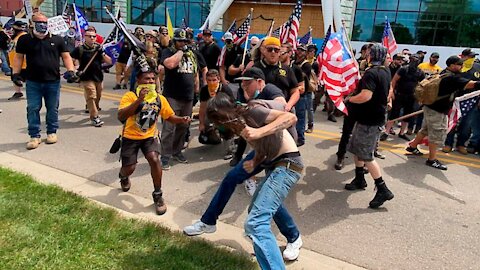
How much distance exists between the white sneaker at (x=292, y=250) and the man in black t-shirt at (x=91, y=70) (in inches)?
214

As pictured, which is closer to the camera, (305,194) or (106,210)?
(106,210)

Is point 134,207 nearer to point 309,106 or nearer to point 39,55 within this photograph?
point 39,55

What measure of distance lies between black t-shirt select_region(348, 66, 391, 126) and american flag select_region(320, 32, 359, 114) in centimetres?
31

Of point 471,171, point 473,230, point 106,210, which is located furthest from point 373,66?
point 106,210

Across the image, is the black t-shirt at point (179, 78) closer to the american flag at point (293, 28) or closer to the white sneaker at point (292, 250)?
the white sneaker at point (292, 250)

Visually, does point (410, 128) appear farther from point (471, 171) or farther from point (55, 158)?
point (55, 158)

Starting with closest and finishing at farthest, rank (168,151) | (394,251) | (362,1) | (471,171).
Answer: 1. (394,251)
2. (168,151)
3. (471,171)
4. (362,1)

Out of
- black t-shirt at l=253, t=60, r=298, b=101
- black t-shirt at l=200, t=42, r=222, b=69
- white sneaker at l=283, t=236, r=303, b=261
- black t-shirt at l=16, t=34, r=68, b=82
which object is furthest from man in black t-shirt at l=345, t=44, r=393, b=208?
black t-shirt at l=16, t=34, r=68, b=82

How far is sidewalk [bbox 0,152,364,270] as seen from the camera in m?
3.41

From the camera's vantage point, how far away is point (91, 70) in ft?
25.8

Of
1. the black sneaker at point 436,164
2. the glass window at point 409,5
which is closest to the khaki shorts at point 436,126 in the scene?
the black sneaker at point 436,164

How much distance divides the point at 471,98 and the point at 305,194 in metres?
3.57

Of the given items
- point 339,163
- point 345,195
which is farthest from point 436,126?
point 345,195

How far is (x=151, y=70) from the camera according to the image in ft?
13.7
